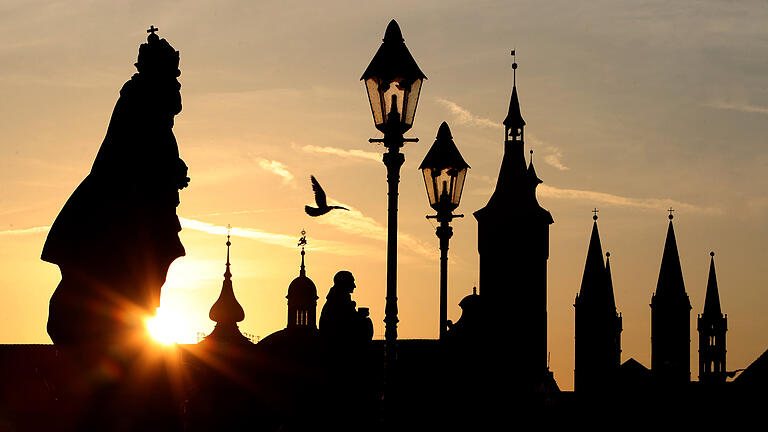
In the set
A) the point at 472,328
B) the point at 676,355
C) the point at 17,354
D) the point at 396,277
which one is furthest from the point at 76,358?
the point at 676,355

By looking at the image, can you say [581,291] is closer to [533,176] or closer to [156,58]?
[533,176]

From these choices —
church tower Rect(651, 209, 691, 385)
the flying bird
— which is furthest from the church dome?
the flying bird

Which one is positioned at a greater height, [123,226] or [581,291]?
[581,291]

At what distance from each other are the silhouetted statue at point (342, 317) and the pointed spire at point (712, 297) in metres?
127

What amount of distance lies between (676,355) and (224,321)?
4058 cm

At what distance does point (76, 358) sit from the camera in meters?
10.8

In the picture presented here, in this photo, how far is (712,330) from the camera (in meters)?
139

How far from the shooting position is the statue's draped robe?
10.9 metres

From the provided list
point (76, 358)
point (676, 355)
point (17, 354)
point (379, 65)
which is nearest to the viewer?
point (76, 358)

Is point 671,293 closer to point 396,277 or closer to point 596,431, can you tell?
point 596,431

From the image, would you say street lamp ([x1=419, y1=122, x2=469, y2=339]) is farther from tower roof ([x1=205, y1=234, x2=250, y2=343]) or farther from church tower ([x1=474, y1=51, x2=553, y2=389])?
tower roof ([x1=205, y1=234, x2=250, y2=343])

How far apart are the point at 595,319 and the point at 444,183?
106 meters

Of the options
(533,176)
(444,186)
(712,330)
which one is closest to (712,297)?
(712,330)

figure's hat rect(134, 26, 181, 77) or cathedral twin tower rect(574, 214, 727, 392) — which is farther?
Answer: cathedral twin tower rect(574, 214, 727, 392)
